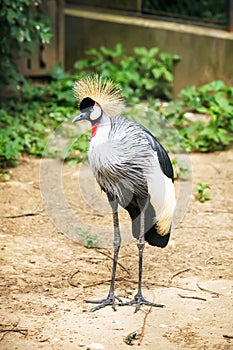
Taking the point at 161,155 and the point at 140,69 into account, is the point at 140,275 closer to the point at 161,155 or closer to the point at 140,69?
the point at 161,155

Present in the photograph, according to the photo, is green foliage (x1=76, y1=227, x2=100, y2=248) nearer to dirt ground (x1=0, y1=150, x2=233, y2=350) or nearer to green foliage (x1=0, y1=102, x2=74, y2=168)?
dirt ground (x1=0, y1=150, x2=233, y2=350)

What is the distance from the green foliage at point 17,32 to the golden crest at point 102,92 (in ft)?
9.89

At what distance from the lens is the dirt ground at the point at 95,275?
3.57 metres

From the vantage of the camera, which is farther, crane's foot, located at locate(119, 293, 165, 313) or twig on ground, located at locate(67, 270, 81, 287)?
twig on ground, located at locate(67, 270, 81, 287)

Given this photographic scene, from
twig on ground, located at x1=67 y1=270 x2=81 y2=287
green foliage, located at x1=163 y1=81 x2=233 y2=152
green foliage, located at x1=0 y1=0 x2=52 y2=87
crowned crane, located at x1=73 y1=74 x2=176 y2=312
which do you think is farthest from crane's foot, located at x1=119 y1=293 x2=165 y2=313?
green foliage, located at x1=0 y1=0 x2=52 y2=87

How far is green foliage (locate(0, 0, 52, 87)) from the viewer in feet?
22.0

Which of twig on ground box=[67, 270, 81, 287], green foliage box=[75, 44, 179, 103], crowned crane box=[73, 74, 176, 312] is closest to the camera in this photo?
crowned crane box=[73, 74, 176, 312]

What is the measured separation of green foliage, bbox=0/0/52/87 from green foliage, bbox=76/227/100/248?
254 cm

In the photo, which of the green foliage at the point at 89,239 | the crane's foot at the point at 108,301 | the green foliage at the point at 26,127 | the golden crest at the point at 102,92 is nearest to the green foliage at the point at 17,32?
the green foliage at the point at 26,127

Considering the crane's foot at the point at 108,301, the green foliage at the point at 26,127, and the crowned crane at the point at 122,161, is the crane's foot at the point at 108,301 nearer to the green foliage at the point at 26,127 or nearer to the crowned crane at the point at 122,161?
the crowned crane at the point at 122,161

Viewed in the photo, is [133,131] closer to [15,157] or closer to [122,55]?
[15,157]

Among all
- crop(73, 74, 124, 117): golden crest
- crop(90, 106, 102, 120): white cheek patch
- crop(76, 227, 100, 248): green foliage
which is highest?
crop(73, 74, 124, 117): golden crest

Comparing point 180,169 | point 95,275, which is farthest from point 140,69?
point 95,275

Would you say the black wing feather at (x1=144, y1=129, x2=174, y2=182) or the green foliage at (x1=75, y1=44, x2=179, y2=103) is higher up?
the black wing feather at (x1=144, y1=129, x2=174, y2=182)
